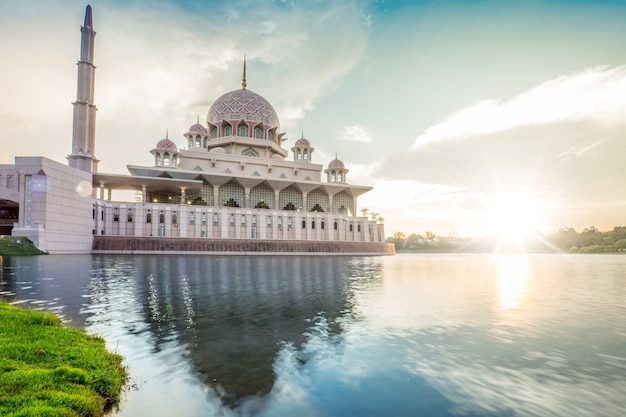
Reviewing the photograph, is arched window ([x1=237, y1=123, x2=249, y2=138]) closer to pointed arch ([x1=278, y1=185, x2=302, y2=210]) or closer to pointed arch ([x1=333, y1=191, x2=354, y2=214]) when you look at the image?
pointed arch ([x1=278, y1=185, x2=302, y2=210])

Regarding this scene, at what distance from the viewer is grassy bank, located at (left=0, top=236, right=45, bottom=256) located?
33.3 m

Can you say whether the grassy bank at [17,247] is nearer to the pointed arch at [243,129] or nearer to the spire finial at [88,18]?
the spire finial at [88,18]

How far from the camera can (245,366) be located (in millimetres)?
6434

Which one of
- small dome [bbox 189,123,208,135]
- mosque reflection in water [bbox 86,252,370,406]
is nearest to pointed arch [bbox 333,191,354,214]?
small dome [bbox 189,123,208,135]

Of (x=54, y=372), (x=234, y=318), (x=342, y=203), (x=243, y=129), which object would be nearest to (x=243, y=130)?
(x=243, y=129)

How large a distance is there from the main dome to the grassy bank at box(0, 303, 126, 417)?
69.1 metres

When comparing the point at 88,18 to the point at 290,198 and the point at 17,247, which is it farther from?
the point at 290,198

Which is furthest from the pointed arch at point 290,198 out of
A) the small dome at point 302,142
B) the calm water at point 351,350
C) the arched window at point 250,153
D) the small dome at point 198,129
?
the calm water at point 351,350

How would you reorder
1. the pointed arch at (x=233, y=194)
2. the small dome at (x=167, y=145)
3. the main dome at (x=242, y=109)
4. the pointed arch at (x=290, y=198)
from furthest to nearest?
the main dome at (x=242, y=109) → the pointed arch at (x=290, y=198) → the pointed arch at (x=233, y=194) → the small dome at (x=167, y=145)

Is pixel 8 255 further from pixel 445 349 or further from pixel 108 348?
pixel 445 349

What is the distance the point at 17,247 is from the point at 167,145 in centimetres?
3126

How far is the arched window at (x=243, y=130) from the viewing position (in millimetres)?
73000

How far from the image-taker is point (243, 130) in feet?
240

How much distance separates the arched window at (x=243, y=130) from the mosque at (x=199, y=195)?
0.22 m
